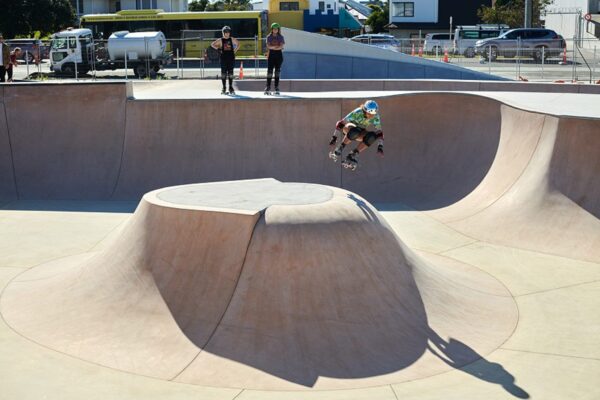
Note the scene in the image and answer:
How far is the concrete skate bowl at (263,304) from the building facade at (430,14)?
2383 inches

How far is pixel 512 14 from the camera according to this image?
56.2 m

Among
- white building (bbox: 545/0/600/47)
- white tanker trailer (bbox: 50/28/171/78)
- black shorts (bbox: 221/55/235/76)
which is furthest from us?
white building (bbox: 545/0/600/47)

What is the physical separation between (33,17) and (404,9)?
32016 millimetres

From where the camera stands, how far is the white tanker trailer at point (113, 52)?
32531 millimetres

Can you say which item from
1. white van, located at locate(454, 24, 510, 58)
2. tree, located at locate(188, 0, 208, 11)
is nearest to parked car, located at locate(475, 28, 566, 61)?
white van, located at locate(454, 24, 510, 58)

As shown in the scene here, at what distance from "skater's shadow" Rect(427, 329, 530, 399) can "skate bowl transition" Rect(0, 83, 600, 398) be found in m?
0.02

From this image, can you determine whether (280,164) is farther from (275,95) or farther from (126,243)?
(126,243)

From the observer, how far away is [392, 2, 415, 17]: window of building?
67688mm

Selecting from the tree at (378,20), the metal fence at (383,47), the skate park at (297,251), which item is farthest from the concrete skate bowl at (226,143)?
the tree at (378,20)

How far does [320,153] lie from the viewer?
16.2m

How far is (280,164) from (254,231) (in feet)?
24.6

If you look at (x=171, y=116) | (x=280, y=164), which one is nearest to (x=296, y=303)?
(x=280, y=164)

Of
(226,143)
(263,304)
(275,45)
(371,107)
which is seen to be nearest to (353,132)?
(371,107)

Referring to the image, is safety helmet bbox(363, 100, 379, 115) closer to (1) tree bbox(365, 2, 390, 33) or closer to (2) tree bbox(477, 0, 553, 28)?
(2) tree bbox(477, 0, 553, 28)
